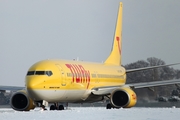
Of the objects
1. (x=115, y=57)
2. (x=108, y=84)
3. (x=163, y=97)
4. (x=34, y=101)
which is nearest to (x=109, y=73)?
(x=108, y=84)

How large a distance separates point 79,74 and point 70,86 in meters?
1.92

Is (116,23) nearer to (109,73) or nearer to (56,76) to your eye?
(109,73)

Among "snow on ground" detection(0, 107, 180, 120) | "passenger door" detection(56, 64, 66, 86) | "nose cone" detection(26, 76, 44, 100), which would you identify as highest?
"passenger door" detection(56, 64, 66, 86)

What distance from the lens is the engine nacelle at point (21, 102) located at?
114 ft

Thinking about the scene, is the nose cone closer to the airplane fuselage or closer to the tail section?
the airplane fuselage

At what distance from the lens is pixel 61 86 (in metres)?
33.7

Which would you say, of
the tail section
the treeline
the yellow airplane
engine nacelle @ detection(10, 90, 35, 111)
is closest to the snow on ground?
the yellow airplane

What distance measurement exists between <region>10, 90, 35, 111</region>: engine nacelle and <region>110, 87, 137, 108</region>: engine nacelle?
5.92 m

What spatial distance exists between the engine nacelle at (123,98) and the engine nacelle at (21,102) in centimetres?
592

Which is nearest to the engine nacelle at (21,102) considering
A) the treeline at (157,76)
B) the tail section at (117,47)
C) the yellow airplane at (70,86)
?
the yellow airplane at (70,86)

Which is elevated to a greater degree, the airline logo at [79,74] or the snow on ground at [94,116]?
the airline logo at [79,74]

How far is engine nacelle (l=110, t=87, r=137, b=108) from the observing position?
36.9 meters

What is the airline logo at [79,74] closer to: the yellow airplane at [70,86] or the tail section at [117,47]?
the yellow airplane at [70,86]

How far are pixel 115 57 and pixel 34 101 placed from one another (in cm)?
1577
